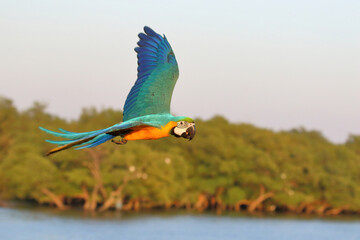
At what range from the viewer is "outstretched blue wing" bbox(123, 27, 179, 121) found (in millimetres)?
6938

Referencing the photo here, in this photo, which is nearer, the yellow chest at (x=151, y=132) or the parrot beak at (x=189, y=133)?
the parrot beak at (x=189, y=133)

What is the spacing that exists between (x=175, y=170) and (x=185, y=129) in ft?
158

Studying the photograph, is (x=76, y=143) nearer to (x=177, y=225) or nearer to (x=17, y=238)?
(x=17, y=238)

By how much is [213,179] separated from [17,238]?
22.9m

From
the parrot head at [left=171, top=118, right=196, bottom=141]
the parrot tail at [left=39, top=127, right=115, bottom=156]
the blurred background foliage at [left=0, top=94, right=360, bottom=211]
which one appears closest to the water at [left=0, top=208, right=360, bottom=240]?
the blurred background foliage at [left=0, top=94, right=360, bottom=211]

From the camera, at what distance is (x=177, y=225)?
49.9 m

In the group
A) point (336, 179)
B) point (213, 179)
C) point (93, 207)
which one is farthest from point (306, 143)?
point (93, 207)

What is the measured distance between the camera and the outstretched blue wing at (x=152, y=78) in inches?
273

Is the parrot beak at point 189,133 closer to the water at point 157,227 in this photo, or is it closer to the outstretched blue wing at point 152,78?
the outstretched blue wing at point 152,78

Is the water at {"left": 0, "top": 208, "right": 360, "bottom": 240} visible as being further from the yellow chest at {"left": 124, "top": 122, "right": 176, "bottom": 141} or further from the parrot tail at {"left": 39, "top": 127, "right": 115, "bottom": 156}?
the yellow chest at {"left": 124, "top": 122, "right": 176, "bottom": 141}

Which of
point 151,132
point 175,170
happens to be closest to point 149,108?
point 151,132

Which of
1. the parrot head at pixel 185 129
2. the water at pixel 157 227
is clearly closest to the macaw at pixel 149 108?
the parrot head at pixel 185 129

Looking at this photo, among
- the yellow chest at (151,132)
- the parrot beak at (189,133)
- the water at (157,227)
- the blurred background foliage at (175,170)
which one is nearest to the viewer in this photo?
the parrot beak at (189,133)

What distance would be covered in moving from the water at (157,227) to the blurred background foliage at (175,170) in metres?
1.74
